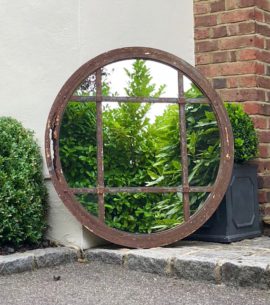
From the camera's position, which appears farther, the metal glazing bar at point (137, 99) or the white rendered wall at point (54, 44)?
the white rendered wall at point (54, 44)

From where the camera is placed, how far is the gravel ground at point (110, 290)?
2.84 meters

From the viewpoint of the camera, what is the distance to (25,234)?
3.64 m

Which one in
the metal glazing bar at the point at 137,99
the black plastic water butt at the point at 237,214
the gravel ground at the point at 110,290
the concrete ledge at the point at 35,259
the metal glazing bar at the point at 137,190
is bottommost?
the gravel ground at the point at 110,290

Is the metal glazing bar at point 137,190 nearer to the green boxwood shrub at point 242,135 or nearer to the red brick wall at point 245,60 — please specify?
the green boxwood shrub at point 242,135

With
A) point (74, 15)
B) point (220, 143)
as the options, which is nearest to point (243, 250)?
point (220, 143)

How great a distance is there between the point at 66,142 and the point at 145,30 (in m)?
1.07

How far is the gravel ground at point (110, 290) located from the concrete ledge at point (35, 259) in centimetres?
5

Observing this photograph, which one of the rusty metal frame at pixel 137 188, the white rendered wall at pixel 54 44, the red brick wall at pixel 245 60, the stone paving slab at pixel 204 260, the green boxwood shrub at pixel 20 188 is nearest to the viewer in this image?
the stone paving slab at pixel 204 260

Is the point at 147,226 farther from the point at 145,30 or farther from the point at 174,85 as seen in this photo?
the point at 145,30

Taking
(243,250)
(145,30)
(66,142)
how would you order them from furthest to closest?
(145,30) → (66,142) → (243,250)

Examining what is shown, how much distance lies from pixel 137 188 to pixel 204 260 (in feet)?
2.54

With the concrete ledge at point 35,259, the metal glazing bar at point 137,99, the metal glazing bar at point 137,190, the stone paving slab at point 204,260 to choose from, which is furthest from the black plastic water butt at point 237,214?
the concrete ledge at point 35,259

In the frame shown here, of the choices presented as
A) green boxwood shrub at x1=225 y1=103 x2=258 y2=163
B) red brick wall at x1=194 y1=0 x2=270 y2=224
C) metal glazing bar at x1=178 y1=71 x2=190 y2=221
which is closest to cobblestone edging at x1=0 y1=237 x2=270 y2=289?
metal glazing bar at x1=178 y1=71 x2=190 y2=221

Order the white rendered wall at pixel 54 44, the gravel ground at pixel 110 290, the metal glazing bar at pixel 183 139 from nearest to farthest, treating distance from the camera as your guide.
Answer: the gravel ground at pixel 110 290, the metal glazing bar at pixel 183 139, the white rendered wall at pixel 54 44
